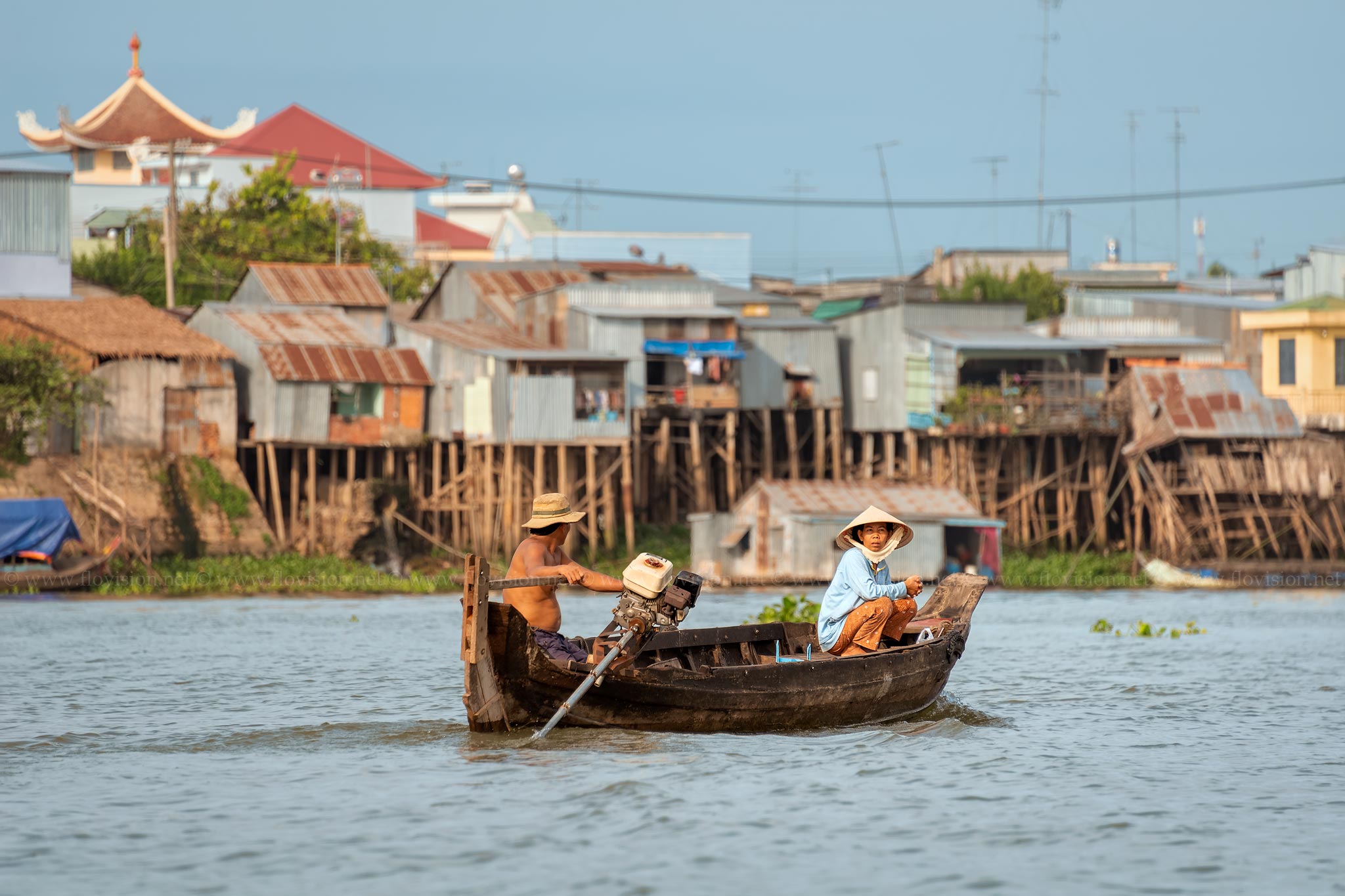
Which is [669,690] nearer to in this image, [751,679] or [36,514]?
[751,679]

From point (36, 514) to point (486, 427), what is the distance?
34.6 ft

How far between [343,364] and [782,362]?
11.7 metres

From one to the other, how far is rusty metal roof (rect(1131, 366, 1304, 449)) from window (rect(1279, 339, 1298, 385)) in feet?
6.28

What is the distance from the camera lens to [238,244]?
54.0 metres

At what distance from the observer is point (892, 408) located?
45906mm

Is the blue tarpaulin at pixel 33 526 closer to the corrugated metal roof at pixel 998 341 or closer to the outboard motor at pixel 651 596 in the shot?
the corrugated metal roof at pixel 998 341

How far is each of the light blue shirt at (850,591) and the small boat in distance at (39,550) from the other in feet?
72.6

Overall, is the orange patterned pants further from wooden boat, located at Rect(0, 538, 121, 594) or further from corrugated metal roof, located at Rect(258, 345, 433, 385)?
corrugated metal roof, located at Rect(258, 345, 433, 385)

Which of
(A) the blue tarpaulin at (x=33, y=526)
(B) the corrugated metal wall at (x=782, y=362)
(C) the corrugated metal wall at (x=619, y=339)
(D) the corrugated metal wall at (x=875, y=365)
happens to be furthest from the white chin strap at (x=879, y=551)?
(D) the corrugated metal wall at (x=875, y=365)

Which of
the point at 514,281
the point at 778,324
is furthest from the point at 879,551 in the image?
the point at 514,281

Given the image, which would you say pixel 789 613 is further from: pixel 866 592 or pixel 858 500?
pixel 858 500

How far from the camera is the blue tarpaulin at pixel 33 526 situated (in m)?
33.8

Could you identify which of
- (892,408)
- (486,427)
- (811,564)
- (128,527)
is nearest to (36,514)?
(128,527)

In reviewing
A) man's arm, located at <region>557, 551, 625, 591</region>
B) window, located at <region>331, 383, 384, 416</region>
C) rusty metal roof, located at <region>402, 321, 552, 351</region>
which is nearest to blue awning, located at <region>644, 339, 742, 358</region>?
rusty metal roof, located at <region>402, 321, 552, 351</region>
